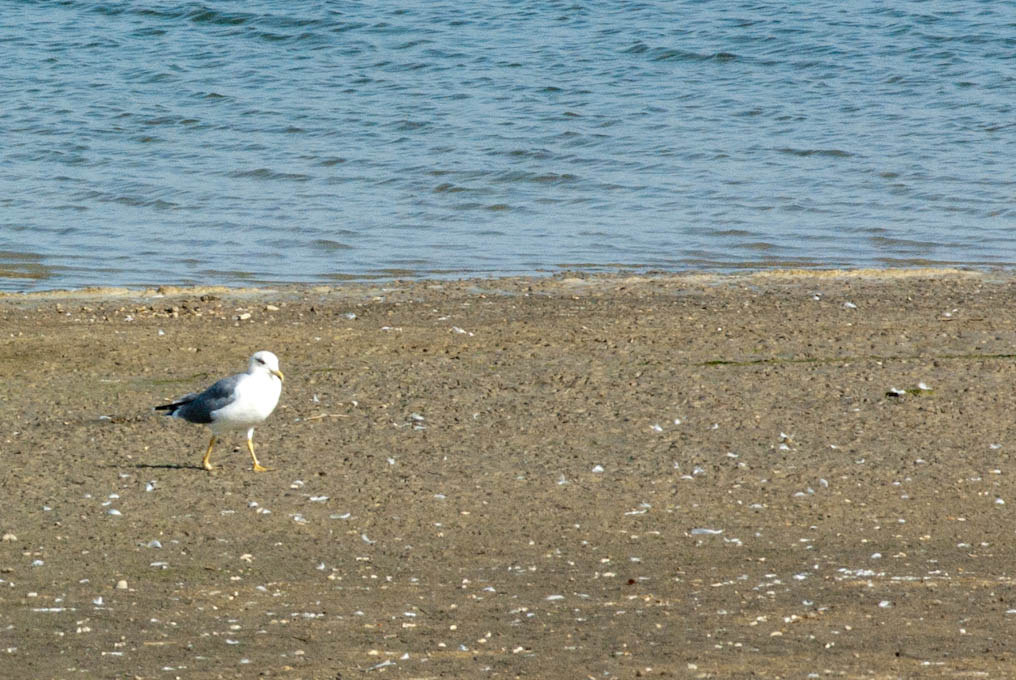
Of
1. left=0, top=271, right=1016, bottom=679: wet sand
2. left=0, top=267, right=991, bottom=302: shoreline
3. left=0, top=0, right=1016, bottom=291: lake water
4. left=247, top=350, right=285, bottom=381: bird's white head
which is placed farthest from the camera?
left=0, top=0, right=1016, bottom=291: lake water

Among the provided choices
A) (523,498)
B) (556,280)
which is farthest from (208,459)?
(556,280)

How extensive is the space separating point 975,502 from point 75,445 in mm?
4209

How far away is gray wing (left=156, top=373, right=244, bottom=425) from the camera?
703cm

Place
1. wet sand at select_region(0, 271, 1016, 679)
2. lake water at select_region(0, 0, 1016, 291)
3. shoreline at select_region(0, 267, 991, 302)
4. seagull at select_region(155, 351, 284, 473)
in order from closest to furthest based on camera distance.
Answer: wet sand at select_region(0, 271, 1016, 679) < seagull at select_region(155, 351, 284, 473) < shoreline at select_region(0, 267, 991, 302) < lake water at select_region(0, 0, 1016, 291)

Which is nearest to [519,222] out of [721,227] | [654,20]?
[721,227]

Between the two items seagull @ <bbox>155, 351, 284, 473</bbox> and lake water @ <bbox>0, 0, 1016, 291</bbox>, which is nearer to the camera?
seagull @ <bbox>155, 351, 284, 473</bbox>

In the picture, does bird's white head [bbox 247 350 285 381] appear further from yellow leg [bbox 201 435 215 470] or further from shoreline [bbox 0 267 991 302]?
shoreline [bbox 0 267 991 302]

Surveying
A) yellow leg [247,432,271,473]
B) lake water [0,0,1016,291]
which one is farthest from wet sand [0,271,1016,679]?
lake water [0,0,1016,291]

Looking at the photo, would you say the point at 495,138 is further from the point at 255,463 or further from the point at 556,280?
the point at 255,463

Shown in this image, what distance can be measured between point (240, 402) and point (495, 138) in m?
13.2

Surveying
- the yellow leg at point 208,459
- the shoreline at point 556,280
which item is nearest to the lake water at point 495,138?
the shoreline at point 556,280

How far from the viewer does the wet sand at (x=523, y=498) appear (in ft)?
17.3

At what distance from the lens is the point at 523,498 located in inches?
270

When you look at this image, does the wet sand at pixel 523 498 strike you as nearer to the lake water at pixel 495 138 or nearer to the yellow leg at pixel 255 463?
the yellow leg at pixel 255 463
